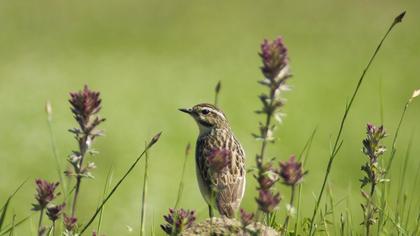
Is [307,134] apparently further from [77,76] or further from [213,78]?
[77,76]

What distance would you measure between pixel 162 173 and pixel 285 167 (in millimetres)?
10705

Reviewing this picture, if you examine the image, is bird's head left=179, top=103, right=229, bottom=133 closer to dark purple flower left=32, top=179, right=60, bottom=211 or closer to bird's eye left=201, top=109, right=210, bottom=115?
bird's eye left=201, top=109, right=210, bottom=115

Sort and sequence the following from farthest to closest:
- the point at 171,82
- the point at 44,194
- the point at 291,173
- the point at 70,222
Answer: the point at 171,82, the point at 70,222, the point at 44,194, the point at 291,173

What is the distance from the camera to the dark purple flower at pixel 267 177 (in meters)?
3.06

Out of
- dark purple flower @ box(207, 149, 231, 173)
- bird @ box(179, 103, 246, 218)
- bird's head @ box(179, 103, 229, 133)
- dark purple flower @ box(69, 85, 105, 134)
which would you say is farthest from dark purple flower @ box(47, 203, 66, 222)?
→ bird's head @ box(179, 103, 229, 133)

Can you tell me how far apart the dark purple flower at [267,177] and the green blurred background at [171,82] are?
5.88m

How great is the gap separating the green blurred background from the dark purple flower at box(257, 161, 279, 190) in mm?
5881

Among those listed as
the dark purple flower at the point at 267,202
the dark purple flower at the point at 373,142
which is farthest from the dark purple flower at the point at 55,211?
the dark purple flower at the point at 373,142

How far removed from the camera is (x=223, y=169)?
20.1 feet

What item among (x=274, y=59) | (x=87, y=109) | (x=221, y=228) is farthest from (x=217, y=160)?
(x=221, y=228)

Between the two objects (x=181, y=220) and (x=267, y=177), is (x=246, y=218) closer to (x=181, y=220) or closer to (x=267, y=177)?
(x=267, y=177)

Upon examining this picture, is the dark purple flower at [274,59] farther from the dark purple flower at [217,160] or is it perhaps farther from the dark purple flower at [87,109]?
the dark purple flower at [87,109]

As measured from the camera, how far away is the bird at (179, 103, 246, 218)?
19.8 ft

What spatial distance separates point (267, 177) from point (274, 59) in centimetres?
40
